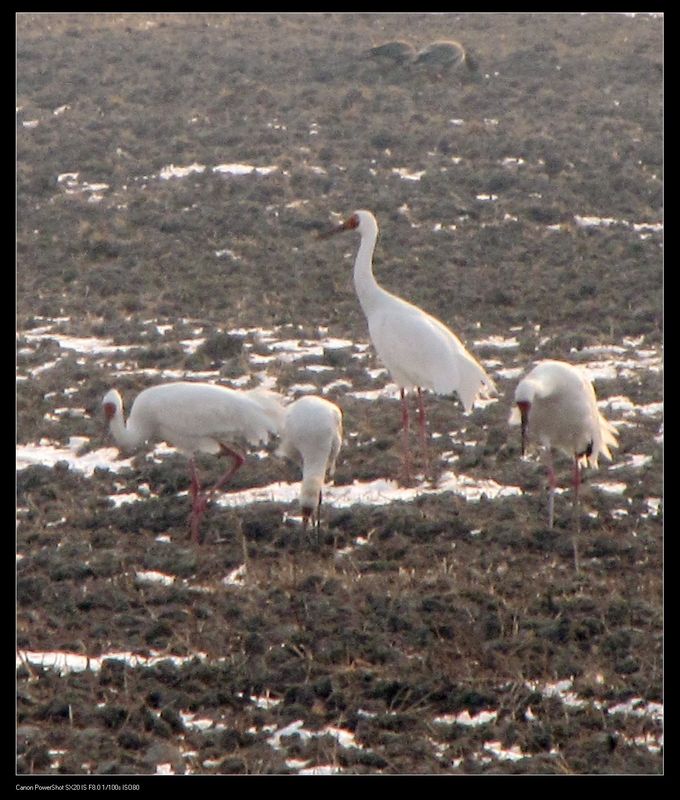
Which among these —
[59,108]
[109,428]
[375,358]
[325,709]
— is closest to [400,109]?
[59,108]

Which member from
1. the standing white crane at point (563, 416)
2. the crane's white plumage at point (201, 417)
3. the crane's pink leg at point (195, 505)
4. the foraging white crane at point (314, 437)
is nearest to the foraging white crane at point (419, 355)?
the standing white crane at point (563, 416)

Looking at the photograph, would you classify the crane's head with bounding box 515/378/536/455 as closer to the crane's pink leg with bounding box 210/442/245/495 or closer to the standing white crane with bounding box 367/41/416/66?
the crane's pink leg with bounding box 210/442/245/495

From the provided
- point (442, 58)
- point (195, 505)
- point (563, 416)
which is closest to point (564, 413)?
point (563, 416)

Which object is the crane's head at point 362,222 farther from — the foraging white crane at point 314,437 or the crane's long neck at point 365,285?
the foraging white crane at point 314,437

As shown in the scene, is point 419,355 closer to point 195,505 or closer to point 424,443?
point 424,443

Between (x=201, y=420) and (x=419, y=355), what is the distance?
5.28 feet

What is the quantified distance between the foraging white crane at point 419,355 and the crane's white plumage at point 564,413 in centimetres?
70

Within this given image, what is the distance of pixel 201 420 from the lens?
29.5ft

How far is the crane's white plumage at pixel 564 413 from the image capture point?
341 inches

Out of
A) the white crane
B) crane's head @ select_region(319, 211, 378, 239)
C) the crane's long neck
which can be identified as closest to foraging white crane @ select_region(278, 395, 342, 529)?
the crane's long neck

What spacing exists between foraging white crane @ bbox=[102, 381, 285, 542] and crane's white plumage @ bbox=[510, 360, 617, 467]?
1625mm

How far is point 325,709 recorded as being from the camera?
618 cm

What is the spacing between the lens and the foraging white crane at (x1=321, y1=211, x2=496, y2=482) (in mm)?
9508

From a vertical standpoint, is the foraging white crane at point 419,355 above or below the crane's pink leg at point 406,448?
above
